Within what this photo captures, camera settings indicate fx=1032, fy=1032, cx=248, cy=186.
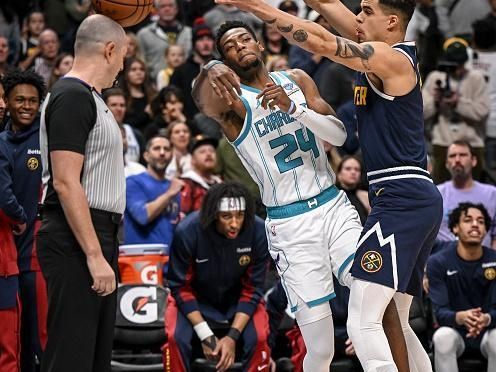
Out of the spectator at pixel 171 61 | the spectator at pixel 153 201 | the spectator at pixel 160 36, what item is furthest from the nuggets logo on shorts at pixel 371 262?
the spectator at pixel 160 36

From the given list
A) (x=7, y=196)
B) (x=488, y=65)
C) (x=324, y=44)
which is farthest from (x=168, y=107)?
(x=324, y=44)

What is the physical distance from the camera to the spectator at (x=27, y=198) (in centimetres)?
733

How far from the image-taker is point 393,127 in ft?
18.9

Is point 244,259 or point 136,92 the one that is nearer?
point 244,259

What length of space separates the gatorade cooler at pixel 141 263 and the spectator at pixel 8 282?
6.04 feet

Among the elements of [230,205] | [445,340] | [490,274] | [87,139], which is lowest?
[445,340]

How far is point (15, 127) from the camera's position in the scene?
7520 millimetres

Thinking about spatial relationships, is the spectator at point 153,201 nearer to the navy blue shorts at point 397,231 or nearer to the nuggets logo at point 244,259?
the nuggets logo at point 244,259

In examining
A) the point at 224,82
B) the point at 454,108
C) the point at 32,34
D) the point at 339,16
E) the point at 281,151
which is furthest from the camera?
the point at 32,34

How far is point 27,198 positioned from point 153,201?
2247mm

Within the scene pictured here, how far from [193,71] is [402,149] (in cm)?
696

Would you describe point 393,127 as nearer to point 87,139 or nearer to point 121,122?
point 87,139

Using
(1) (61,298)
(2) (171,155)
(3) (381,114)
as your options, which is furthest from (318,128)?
(2) (171,155)

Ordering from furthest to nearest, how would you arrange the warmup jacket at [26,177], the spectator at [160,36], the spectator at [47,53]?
the spectator at [160,36]
the spectator at [47,53]
the warmup jacket at [26,177]
